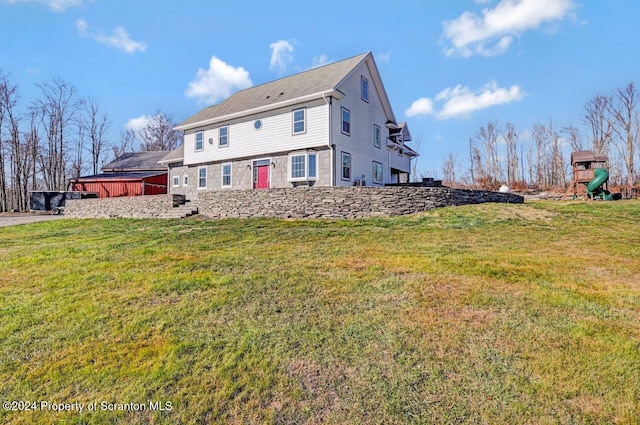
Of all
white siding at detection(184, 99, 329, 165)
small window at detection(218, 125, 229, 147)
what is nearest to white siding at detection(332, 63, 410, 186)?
white siding at detection(184, 99, 329, 165)

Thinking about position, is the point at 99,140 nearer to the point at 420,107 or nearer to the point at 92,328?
the point at 420,107

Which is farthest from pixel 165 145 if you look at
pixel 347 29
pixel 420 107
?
pixel 347 29

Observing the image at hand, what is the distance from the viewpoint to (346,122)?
1562 centimetres

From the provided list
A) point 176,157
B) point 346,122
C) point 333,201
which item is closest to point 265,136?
point 346,122

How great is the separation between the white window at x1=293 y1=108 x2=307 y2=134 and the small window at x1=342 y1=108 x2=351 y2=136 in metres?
1.95

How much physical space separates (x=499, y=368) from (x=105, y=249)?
7.99 m

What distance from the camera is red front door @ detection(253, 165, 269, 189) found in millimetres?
16375

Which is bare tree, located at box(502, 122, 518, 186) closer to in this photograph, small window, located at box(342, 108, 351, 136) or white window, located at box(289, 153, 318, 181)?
small window, located at box(342, 108, 351, 136)

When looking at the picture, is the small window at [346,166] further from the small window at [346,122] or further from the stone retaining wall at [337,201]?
the stone retaining wall at [337,201]

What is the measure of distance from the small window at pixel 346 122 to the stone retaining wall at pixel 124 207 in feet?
30.5

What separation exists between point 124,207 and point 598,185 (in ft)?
87.1

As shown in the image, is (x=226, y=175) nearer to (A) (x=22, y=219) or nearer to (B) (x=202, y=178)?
(B) (x=202, y=178)

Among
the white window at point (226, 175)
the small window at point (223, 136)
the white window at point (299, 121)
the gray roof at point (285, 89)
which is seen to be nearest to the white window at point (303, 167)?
the white window at point (299, 121)

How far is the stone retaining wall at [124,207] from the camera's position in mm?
15719
